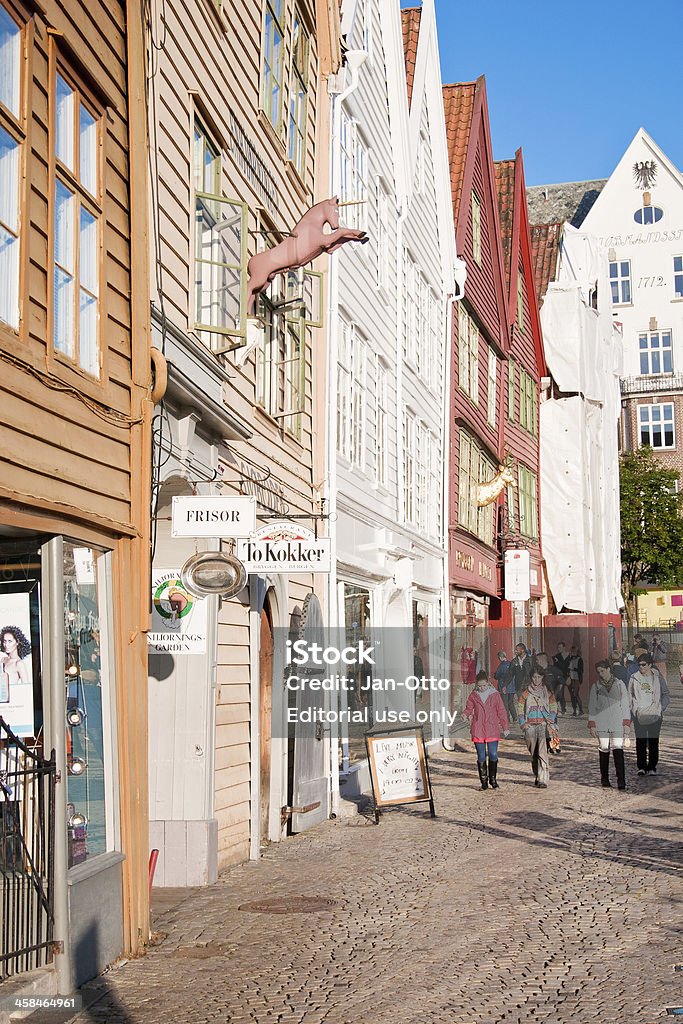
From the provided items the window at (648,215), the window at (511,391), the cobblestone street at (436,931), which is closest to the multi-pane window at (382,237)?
the cobblestone street at (436,931)

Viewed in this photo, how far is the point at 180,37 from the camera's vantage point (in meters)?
10.7

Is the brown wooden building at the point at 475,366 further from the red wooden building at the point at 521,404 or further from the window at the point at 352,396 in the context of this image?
the window at the point at 352,396

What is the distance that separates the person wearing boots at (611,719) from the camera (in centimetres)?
1716

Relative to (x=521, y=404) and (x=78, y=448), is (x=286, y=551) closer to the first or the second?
(x=78, y=448)

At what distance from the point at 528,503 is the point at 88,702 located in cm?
3035

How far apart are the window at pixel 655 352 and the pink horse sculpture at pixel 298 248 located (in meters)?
56.8

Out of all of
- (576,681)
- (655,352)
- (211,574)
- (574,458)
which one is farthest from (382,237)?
(655,352)

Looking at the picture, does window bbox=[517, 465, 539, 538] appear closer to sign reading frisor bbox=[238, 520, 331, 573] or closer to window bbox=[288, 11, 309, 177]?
window bbox=[288, 11, 309, 177]

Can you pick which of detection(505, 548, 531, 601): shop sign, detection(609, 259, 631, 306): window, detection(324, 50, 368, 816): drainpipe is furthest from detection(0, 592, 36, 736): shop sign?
detection(609, 259, 631, 306): window

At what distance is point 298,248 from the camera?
12547 millimetres

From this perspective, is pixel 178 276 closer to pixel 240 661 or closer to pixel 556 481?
pixel 240 661

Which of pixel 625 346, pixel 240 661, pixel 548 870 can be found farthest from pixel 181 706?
pixel 625 346

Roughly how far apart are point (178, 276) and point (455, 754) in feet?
48.6

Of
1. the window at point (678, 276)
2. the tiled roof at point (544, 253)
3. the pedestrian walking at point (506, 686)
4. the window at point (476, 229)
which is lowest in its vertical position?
the pedestrian walking at point (506, 686)
